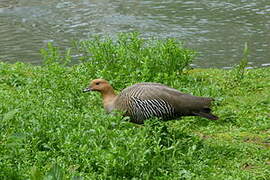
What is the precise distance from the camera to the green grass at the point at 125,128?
5.45m

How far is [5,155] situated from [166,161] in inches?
64.5

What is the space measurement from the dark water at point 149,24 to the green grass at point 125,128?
3.76 metres

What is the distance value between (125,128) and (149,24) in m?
11.3

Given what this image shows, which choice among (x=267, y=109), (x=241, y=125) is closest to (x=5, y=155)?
(x=241, y=125)

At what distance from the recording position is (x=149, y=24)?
691 inches

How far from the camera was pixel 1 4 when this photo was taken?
2284 cm

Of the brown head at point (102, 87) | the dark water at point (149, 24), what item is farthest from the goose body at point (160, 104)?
the dark water at point (149, 24)

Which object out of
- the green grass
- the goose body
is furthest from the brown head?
the goose body

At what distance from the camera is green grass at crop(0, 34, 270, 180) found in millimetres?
5453

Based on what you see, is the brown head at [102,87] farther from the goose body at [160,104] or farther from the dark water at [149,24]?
the dark water at [149,24]

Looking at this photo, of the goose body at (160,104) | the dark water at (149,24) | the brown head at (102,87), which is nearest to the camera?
the goose body at (160,104)

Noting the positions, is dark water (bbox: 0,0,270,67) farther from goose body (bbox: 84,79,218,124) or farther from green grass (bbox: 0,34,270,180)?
goose body (bbox: 84,79,218,124)

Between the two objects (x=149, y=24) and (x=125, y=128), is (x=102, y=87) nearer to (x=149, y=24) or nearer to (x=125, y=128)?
(x=125, y=128)

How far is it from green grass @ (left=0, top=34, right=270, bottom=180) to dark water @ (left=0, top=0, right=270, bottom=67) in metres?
3.76
